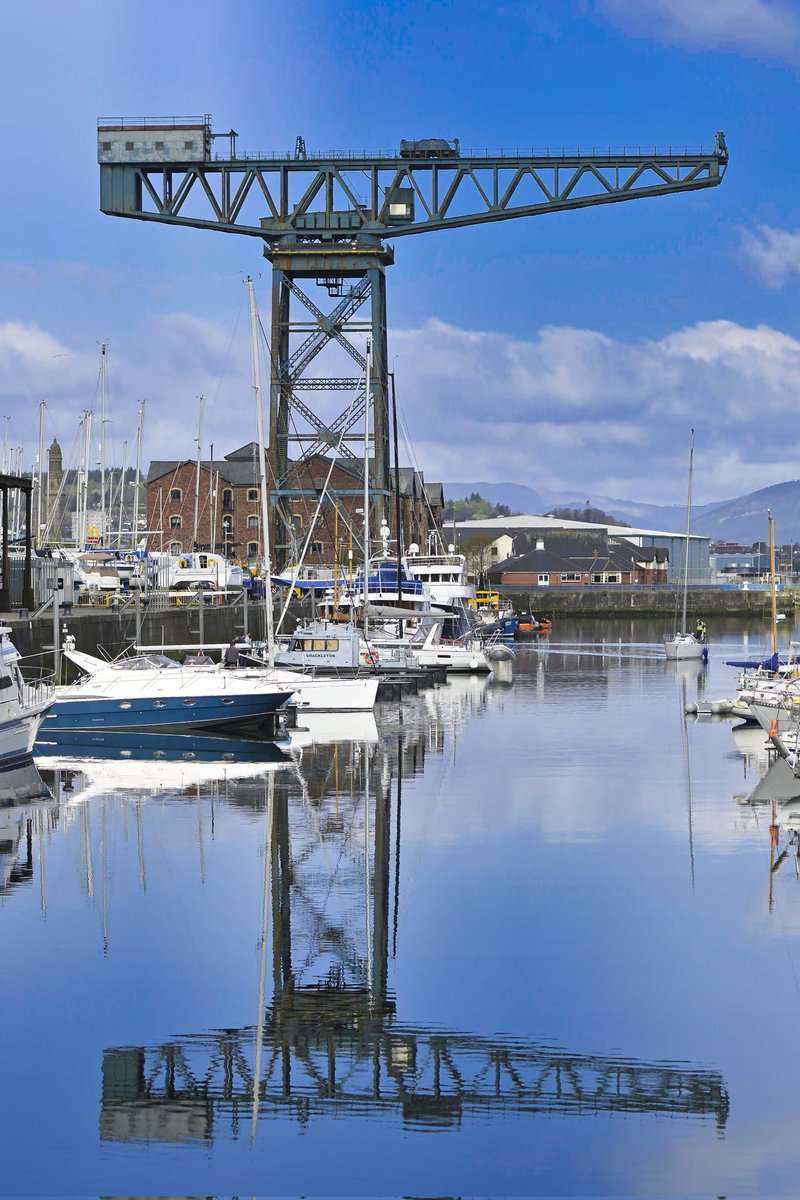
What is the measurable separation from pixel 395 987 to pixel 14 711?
1721 centimetres

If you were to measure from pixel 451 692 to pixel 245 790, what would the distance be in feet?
89.0

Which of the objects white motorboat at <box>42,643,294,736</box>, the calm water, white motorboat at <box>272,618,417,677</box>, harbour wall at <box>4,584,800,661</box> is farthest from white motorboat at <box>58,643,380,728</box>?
white motorboat at <box>272,618,417,677</box>

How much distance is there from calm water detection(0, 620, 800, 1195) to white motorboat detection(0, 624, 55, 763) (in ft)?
2.88

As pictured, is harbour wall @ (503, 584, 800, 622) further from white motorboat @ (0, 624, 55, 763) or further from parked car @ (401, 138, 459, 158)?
white motorboat @ (0, 624, 55, 763)

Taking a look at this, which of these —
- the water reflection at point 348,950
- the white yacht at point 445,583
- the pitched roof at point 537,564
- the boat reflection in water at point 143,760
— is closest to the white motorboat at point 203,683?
the boat reflection in water at point 143,760

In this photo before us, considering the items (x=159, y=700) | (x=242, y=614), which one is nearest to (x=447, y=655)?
(x=242, y=614)

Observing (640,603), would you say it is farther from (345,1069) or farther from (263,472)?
(345,1069)

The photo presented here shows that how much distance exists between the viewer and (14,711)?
107 ft

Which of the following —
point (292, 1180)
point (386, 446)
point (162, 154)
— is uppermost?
point (162, 154)

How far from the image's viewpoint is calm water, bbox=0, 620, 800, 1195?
1291cm

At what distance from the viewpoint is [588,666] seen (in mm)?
73250

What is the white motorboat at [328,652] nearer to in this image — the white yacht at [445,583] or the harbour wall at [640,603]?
the white yacht at [445,583]

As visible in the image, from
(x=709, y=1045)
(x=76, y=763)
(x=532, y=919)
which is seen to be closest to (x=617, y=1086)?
(x=709, y=1045)

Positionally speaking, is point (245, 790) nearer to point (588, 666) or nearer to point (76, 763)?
point (76, 763)
